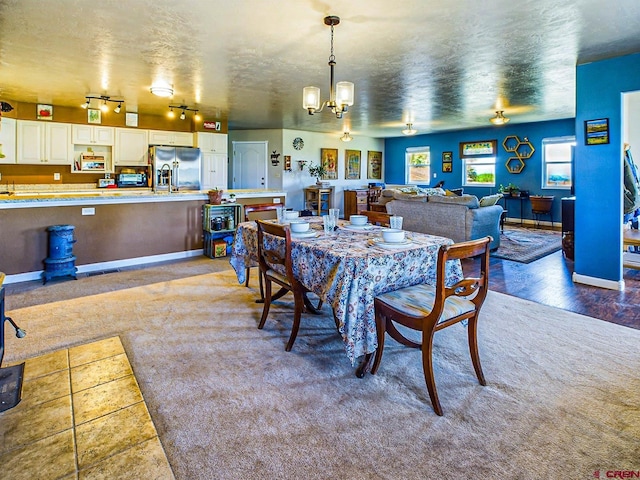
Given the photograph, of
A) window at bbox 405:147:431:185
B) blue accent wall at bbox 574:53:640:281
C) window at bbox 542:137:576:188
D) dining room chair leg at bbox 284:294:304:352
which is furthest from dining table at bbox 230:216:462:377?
window at bbox 405:147:431:185

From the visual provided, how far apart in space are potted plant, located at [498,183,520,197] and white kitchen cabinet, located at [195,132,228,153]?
6802 millimetres

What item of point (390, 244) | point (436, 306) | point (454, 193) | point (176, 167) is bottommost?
point (436, 306)

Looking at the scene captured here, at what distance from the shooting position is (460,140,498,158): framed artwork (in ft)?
32.1

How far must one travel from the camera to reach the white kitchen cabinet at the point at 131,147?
23.4ft

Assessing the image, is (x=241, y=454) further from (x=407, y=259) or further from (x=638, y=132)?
(x=638, y=132)

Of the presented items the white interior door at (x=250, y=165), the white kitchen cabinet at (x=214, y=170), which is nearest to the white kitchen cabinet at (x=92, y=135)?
the white kitchen cabinet at (x=214, y=170)

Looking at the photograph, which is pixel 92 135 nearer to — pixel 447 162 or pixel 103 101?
pixel 103 101

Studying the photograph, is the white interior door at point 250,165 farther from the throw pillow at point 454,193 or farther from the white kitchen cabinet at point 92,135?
the throw pillow at point 454,193

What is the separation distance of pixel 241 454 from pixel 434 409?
3.20 ft

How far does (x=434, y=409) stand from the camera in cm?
192

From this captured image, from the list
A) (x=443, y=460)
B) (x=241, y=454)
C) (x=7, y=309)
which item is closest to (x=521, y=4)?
(x=443, y=460)

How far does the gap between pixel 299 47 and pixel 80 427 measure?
11.1ft

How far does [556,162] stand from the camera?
28.8ft

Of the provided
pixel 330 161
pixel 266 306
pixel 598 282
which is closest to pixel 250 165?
pixel 330 161
